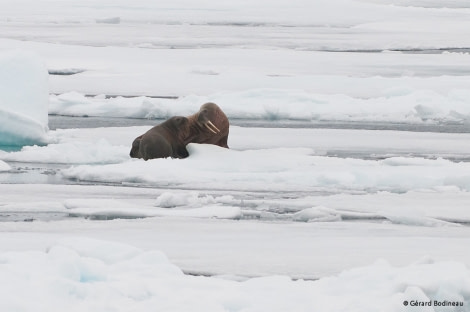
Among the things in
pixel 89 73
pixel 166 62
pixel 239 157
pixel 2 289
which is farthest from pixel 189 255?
pixel 166 62

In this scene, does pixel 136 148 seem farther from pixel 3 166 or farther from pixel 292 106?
pixel 292 106

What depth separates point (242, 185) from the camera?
26.5 ft

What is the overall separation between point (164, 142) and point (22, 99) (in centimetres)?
176

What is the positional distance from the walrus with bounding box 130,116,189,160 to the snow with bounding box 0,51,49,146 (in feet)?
4.22

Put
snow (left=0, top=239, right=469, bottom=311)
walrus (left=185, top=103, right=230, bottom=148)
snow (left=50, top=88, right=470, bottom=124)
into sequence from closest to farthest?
1. snow (left=0, top=239, right=469, bottom=311)
2. walrus (left=185, top=103, right=230, bottom=148)
3. snow (left=50, top=88, right=470, bottom=124)

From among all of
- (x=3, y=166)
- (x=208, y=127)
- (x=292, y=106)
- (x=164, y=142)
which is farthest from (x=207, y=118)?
(x=292, y=106)

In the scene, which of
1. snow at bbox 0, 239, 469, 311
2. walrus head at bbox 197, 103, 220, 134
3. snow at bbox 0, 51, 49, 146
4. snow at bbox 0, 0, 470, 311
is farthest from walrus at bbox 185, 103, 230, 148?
snow at bbox 0, 239, 469, 311

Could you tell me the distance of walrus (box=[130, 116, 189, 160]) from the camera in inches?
349

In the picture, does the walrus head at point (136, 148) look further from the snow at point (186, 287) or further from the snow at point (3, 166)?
the snow at point (186, 287)

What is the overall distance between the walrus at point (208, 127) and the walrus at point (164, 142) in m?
0.10

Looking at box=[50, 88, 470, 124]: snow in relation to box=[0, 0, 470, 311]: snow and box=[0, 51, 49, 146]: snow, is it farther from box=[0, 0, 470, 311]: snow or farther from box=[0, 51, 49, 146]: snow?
box=[0, 51, 49, 146]: snow

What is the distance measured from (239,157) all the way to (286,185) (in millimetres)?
872

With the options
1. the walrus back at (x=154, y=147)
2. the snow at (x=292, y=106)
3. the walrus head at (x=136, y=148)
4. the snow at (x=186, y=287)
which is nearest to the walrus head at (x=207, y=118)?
the walrus back at (x=154, y=147)

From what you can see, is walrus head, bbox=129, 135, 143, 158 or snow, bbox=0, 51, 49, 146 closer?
walrus head, bbox=129, 135, 143, 158
